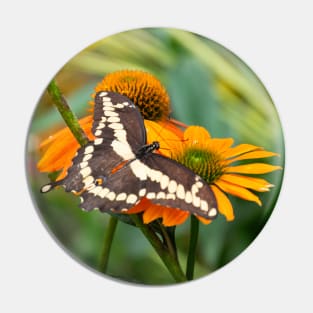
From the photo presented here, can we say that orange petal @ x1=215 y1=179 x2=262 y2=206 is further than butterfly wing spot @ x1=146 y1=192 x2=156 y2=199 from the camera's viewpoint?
Yes

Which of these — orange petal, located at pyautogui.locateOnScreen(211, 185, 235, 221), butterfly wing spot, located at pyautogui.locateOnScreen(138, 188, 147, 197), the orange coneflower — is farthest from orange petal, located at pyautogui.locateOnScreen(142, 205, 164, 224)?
orange petal, located at pyautogui.locateOnScreen(211, 185, 235, 221)

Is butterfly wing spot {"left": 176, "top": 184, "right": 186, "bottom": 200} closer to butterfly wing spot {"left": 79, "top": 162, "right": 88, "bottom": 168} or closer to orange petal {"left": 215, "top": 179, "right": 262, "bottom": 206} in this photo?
orange petal {"left": 215, "top": 179, "right": 262, "bottom": 206}

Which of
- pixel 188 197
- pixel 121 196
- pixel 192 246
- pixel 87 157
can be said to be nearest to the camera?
pixel 188 197

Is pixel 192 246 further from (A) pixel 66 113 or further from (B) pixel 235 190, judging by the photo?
(A) pixel 66 113

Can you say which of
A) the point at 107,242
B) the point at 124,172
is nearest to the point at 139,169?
→ the point at 124,172

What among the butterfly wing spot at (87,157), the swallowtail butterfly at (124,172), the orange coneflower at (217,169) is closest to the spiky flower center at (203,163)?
the orange coneflower at (217,169)

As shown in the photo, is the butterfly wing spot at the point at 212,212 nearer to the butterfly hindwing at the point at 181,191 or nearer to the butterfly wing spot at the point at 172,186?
the butterfly hindwing at the point at 181,191
